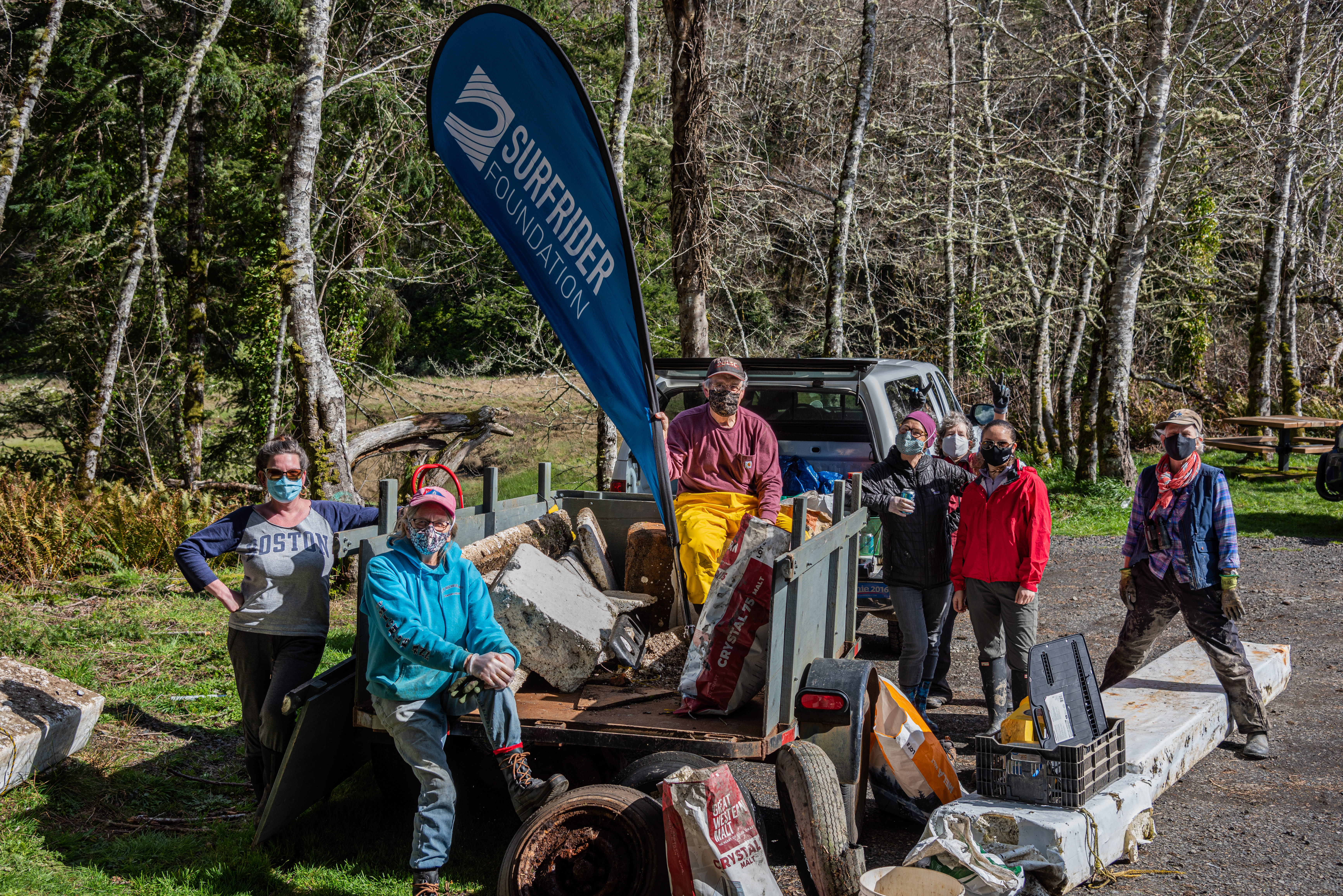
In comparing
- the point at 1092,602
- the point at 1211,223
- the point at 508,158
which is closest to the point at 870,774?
the point at 508,158

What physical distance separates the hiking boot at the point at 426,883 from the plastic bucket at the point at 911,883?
5.17 feet

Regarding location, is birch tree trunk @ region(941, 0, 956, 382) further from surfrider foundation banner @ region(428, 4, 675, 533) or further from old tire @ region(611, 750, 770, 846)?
old tire @ region(611, 750, 770, 846)

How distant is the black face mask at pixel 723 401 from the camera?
5.48m

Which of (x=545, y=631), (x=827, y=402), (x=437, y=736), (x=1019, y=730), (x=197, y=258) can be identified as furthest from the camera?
(x=197, y=258)

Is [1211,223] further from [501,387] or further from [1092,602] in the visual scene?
[501,387]

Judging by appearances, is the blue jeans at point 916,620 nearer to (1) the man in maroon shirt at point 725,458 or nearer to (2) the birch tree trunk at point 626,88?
(1) the man in maroon shirt at point 725,458

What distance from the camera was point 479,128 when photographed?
17.4 ft

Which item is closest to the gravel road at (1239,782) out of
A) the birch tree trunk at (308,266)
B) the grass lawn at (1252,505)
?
the grass lawn at (1252,505)

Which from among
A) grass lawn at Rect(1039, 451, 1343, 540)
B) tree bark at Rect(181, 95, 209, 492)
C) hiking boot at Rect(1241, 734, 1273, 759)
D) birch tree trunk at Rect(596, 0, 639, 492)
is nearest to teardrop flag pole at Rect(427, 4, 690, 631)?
hiking boot at Rect(1241, 734, 1273, 759)

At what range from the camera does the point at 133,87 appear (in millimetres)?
14328

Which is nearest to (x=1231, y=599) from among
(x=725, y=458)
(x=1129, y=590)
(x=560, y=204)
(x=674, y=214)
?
(x=1129, y=590)

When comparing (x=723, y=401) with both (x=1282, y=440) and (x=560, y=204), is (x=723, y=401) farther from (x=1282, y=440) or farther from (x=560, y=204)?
(x=1282, y=440)

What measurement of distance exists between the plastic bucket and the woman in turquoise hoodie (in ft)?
4.01

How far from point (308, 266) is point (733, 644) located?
246 inches
